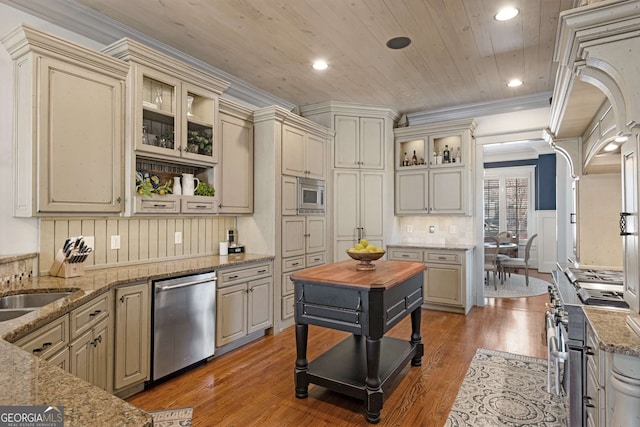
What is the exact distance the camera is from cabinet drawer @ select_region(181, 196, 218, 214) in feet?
10.8

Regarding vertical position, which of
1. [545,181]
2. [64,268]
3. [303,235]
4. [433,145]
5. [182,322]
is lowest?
[182,322]

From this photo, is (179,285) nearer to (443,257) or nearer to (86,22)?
(86,22)

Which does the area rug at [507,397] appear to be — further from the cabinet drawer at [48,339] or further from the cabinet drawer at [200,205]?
the cabinet drawer at [200,205]

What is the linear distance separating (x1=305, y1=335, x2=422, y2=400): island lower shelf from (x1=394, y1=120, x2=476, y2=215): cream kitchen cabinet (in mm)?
2599

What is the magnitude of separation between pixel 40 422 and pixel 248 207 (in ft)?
11.1

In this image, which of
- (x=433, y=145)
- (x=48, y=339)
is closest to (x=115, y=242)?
(x=48, y=339)

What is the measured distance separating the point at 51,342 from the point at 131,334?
0.82m

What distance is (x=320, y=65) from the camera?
3.82 meters

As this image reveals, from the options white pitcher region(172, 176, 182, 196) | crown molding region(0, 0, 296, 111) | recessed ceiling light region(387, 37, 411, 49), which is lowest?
white pitcher region(172, 176, 182, 196)

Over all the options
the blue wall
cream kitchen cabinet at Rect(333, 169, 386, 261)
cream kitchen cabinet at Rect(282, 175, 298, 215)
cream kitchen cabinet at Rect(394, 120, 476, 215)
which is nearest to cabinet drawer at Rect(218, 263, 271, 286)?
cream kitchen cabinet at Rect(282, 175, 298, 215)

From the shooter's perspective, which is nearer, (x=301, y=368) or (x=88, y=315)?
(x=88, y=315)

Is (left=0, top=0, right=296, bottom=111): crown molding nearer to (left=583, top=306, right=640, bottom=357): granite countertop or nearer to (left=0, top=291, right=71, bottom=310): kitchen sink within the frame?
(left=0, top=291, right=71, bottom=310): kitchen sink

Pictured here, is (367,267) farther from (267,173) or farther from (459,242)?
(459,242)

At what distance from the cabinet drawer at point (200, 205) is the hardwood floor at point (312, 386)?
1.42 m
